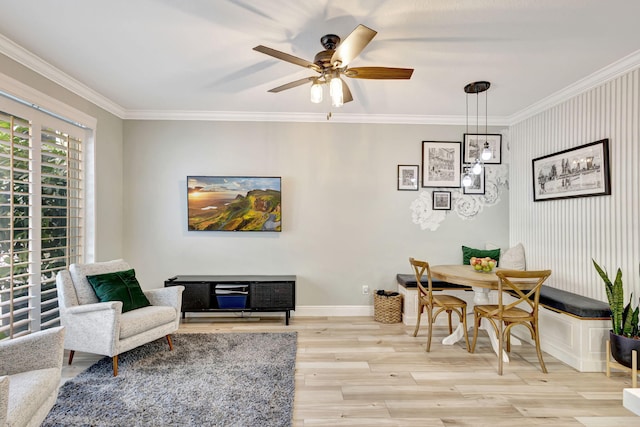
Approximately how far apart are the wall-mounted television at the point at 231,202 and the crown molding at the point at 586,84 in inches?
125

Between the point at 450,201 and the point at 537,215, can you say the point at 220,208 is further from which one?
the point at 537,215

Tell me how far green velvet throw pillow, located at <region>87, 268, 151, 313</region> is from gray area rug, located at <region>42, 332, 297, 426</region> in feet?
1.54

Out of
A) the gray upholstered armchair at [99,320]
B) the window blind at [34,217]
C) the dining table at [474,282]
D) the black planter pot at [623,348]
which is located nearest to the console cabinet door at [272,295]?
the gray upholstered armchair at [99,320]

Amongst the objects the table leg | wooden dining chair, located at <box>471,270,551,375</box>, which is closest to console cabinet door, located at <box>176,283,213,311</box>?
the table leg

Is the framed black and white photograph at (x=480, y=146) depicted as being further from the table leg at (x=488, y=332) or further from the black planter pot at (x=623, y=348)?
the black planter pot at (x=623, y=348)

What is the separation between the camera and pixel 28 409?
1656 mm

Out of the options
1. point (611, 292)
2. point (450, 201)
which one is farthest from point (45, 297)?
point (611, 292)

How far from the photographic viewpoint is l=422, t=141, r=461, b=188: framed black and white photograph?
447 centimetres

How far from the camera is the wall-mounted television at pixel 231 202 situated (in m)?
4.29

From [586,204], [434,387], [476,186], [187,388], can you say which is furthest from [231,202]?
[586,204]

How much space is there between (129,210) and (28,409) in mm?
3041

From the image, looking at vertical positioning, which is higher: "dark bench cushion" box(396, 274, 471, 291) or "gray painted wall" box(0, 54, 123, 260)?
"gray painted wall" box(0, 54, 123, 260)

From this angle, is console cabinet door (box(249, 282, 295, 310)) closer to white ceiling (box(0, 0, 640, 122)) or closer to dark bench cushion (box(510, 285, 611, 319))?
white ceiling (box(0, 0, 640, 122))

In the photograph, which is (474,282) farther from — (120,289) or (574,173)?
(120,289)
